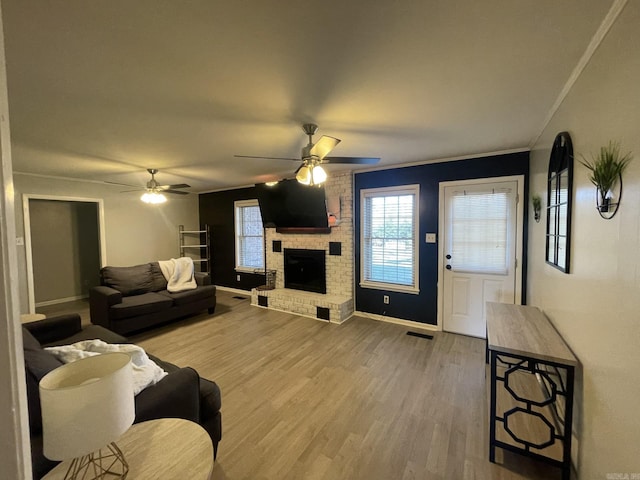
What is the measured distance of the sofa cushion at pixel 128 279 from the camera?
4.04m

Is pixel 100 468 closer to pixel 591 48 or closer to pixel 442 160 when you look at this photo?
pixel 591 48

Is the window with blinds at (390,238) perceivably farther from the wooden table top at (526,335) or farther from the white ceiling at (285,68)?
the wooden table top at (526,335)

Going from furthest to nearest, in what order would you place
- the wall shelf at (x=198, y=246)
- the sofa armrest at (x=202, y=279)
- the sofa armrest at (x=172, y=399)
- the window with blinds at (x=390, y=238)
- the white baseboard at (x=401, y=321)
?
the wall shelf at (x=198, y=246)
the sofa armrest at (x=202, y=279)
the window with blinds at (x=390, y=238)
the white baseboard at (x=401, y=321)
the sofa armrest at (x=172, y=399)

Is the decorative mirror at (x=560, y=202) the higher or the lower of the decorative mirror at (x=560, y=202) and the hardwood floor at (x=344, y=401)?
the higher

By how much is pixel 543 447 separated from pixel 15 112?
4.32 meters

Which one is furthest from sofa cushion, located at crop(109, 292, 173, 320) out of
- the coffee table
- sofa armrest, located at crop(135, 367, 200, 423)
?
the coffee table

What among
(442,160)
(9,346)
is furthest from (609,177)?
(442,160)

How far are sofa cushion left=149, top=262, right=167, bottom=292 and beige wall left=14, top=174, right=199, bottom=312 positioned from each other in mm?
1311

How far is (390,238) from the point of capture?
4.16 meters

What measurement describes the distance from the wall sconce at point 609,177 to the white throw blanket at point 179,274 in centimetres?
478

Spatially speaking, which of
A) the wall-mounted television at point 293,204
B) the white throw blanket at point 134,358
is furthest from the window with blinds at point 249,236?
the white throw blanket at point 134,358

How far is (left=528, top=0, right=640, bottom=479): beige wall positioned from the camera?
107 cm

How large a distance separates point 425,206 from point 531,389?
92.7 inches

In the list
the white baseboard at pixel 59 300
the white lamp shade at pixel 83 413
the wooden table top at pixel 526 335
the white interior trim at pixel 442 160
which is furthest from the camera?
the white baseboard at pixel 59 300
